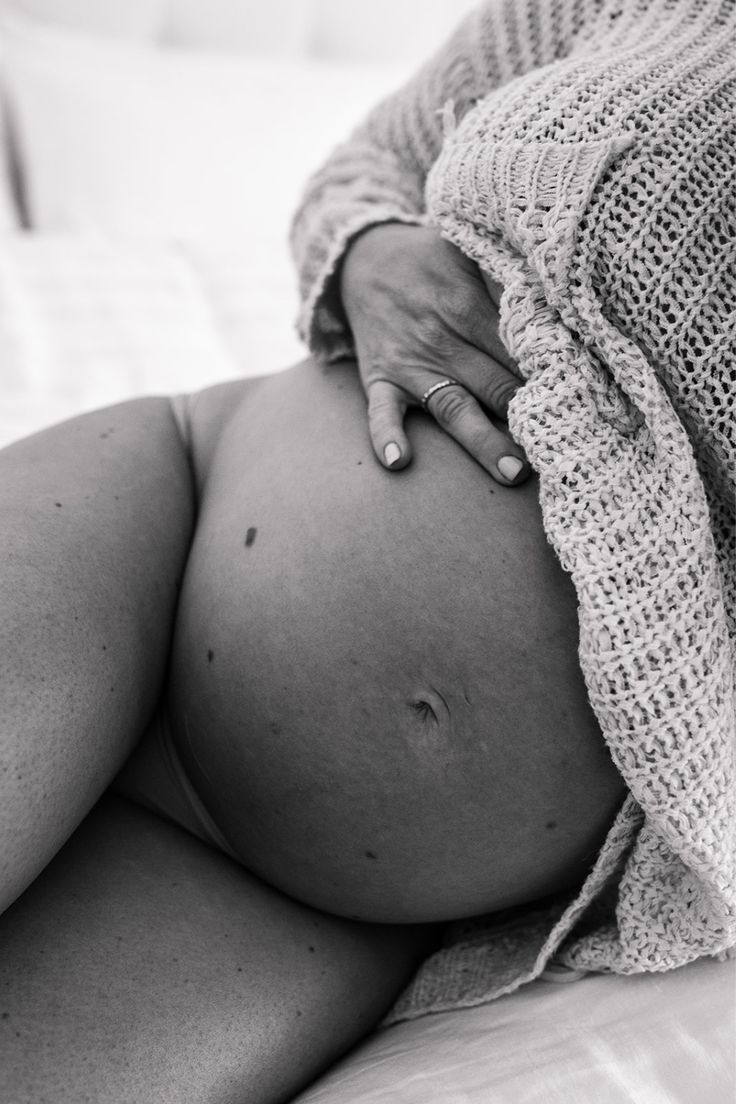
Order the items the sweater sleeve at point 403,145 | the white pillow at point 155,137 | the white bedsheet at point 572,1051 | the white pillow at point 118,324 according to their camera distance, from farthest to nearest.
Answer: the white pillow at point 155,137, the white pillow at point 118,324, the sweater sleeve at point 403,145, the white bedsheet at point 572,1051

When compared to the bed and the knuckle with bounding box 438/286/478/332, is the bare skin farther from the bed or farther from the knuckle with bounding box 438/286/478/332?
the bed

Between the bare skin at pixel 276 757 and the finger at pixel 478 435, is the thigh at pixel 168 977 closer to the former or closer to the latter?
the bare skin at pixel 276 757

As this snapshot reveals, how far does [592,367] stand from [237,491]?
0.80ft

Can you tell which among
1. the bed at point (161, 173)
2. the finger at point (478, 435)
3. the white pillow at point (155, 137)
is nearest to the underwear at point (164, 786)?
the finger at point (478, 435)

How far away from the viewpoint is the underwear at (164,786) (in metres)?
0.59

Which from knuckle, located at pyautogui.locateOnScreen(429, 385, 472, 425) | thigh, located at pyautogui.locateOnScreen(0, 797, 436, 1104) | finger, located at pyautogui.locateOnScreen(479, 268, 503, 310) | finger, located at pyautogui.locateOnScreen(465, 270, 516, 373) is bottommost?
thigh, located at pyautogui.locateOnScreen(0, 797, 436, 1104)

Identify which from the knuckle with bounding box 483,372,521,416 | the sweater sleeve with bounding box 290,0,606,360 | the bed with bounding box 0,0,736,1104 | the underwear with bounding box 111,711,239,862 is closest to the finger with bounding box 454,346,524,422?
the knuckle with bounding box 483,372,521,416

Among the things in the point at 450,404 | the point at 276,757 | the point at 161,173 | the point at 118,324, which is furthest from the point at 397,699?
the point at 161,173

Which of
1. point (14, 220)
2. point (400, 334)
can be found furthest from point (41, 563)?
point (14, 220)

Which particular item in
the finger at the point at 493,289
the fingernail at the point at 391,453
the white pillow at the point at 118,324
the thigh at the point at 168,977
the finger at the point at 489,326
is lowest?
the thigh at the point at 168,977

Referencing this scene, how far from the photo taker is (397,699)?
50cm

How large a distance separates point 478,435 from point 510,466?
0.10ft

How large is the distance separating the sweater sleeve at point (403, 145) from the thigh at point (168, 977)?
1.26 ft

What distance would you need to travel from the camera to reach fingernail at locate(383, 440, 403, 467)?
0.55m
